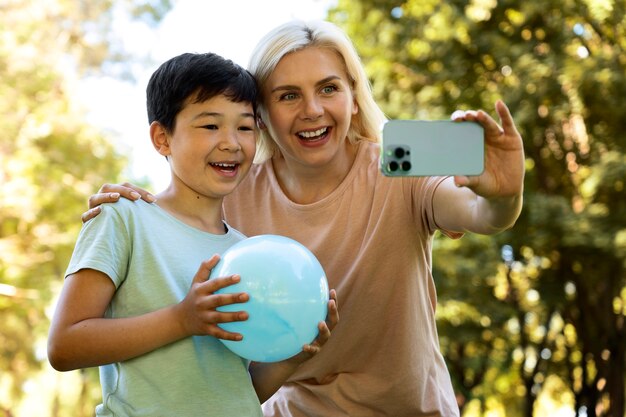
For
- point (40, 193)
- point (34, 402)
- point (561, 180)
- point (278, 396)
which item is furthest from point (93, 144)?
point (278, 396)

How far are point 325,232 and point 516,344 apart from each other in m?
12.3

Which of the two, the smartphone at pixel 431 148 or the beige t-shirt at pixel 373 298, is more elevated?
the smartphone at pixel 431 148

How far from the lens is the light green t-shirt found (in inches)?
101

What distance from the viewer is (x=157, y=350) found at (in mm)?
2611

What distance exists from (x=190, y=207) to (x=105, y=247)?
1.43 feet

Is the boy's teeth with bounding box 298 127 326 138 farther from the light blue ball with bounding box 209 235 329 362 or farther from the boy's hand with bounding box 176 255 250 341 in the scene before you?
the boy's hand with bounding box 176 255 250 341

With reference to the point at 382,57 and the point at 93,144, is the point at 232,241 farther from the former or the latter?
the point at 93,144

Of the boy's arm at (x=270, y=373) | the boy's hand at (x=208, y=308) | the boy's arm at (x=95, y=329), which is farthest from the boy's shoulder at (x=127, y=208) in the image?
the boy's arm at (x=270, y=373)

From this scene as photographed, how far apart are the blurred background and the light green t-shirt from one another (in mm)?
8961

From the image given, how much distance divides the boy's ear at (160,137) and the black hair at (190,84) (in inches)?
0.9

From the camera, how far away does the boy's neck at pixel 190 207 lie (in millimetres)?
2898

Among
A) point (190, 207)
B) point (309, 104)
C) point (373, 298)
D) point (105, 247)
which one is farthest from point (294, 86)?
point (105, 247)

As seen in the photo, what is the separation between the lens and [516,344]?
15.0 metres

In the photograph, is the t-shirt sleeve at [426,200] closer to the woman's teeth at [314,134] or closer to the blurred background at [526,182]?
the woman's teeth at [314,134]
